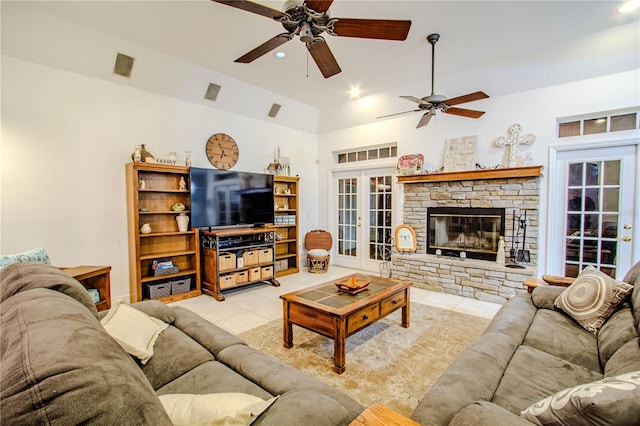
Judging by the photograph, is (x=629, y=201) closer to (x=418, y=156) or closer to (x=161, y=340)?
(x=418, y=156)

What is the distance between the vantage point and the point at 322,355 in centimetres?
265

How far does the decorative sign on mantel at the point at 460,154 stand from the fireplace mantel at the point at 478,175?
16cm

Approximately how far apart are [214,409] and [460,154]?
4710 millimetres

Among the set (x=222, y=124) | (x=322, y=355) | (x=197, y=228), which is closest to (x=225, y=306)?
(x=197, y=228)

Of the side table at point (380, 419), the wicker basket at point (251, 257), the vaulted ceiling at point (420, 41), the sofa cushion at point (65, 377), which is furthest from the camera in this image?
the wicker basket at point (251, 257)

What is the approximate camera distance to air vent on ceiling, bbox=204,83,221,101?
4.51 m

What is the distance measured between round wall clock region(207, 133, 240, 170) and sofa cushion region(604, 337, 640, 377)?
4938mm

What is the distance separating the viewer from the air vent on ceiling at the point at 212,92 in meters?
4.51

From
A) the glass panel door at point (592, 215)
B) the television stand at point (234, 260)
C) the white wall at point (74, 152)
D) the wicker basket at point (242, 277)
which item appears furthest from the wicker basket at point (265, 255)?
the glass panel door at point (592, 215)

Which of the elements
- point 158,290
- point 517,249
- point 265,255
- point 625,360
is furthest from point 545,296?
point 158,290

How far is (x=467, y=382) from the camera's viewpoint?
4.53 feet

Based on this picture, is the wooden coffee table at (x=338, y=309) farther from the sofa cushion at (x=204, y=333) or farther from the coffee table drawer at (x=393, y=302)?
the sofa cushion at (x=204, y=333)

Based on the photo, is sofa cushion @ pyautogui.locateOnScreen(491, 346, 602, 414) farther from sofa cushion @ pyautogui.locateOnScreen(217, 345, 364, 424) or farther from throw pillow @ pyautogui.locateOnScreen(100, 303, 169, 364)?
throw pillow @ pyautogui.locateOnScreen(100, 303, 169, 364)

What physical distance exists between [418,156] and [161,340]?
458 centimetres
